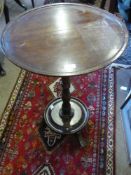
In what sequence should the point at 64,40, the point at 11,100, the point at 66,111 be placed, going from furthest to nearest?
1. the point at 11,100
2. the point at 66,111
3. the point at 64,40

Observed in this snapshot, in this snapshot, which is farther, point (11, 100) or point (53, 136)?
point (11, 100)

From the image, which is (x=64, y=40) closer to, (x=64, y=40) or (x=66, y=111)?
(x=64, y=40)

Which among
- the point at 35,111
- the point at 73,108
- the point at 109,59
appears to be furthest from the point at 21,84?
the point at 109,59

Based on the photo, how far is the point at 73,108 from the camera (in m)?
1.84

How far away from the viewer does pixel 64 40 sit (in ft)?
4.29

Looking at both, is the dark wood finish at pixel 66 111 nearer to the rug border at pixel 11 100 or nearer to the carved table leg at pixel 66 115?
the carved table leg at pixel 66 115

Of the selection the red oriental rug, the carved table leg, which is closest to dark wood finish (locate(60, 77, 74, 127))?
the carved table leg

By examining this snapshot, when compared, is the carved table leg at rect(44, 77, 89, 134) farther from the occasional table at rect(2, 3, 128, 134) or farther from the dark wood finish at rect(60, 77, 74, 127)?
the occasional table at rect(2, 3, 128, 134)

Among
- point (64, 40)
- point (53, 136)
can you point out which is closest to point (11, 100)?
point (53, 136)

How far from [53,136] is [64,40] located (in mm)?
753

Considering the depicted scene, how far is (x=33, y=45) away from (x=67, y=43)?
18cm

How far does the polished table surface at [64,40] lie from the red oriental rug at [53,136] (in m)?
0.70

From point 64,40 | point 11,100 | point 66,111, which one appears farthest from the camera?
point 11,100

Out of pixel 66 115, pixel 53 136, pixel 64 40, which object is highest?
pixel 64 40
